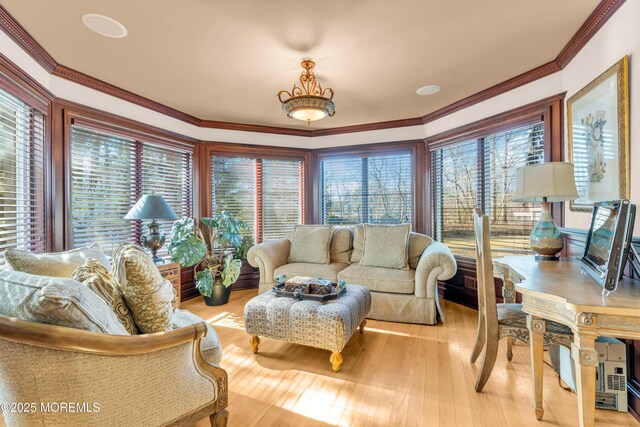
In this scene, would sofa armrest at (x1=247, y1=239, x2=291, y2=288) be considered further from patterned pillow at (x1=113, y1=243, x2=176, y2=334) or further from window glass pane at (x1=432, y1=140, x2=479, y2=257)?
patterned pillow at (x1=113, y1=243, x2=176, y2=334)

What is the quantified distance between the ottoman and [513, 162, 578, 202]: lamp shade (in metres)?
1.60

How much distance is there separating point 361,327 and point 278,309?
0.94 meters

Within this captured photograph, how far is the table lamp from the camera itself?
2084 millimetres

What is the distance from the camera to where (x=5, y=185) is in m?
2.25

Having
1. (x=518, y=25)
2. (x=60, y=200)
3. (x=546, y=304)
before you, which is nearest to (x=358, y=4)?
(x=518, y=25)

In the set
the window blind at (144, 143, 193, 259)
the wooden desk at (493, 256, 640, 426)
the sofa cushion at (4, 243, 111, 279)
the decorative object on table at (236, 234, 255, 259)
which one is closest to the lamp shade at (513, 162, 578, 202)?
→ the wooden desk at (493, 256, 640, 426)

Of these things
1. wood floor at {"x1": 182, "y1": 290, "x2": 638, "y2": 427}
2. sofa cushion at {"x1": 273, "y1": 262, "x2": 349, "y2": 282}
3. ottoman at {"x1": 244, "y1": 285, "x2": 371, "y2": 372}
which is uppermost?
sofa cushion at {"x1": 273, "y1": 262, "x2": 349, "y2": 282}

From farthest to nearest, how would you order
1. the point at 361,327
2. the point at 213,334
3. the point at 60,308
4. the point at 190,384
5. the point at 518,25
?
the point at 361,327 → the point at 518,25 → the point at 213,334 → the point at 190,384 → the point at 60,308

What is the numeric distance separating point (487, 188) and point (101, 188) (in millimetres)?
4399

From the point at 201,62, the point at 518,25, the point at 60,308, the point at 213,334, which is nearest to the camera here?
the point at 60,308

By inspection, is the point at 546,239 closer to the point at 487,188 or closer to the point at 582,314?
the point at 582,314

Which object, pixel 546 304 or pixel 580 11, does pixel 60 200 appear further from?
pixel 580 11

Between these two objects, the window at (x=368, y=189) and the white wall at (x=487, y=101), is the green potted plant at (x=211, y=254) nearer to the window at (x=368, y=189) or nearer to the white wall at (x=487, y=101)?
the white wall at (x=487, y=101)

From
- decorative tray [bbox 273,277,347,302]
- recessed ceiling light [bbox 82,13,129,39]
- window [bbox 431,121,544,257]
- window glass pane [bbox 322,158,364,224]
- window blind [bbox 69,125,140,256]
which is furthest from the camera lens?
window glass pane [bbox 322,158,364,224]
